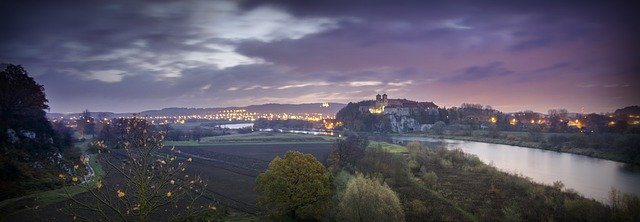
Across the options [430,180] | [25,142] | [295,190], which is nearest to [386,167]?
[430,180]

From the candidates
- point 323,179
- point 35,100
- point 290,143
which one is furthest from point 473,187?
point 35,100

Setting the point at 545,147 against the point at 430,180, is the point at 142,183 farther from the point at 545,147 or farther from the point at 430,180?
the point at 545,147

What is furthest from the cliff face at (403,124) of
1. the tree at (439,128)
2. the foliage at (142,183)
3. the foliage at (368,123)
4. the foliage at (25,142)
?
the foliage at (142,183)

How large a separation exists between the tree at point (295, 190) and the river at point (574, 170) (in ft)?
110

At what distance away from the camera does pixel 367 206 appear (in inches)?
1323

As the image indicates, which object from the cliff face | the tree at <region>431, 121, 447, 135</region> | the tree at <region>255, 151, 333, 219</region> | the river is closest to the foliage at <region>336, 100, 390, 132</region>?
the cliff face

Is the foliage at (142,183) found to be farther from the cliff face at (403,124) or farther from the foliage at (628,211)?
the cliff face at (403,124)

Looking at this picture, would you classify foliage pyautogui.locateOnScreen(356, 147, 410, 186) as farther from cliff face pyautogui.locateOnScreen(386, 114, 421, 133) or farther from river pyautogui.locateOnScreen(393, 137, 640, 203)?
cliff face pyautogui.locateOnScreen(386, 114, 421, 133)

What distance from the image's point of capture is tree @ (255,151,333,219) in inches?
1348

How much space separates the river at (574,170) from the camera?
5110 centimetres

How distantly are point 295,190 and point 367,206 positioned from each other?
6.49 m

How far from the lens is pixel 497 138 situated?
124 m

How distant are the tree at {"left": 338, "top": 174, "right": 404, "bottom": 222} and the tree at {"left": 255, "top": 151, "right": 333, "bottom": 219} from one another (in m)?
2.17

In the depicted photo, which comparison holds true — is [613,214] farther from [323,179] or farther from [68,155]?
[68,155]
